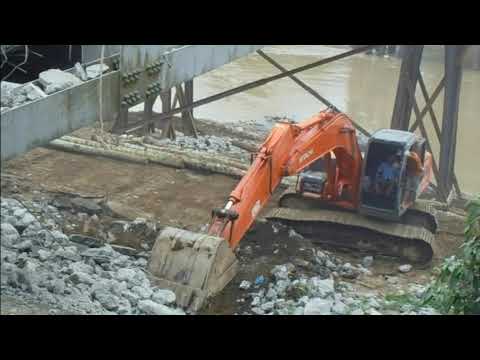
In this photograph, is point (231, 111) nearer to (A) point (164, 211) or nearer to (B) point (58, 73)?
(A) point (164, 211)

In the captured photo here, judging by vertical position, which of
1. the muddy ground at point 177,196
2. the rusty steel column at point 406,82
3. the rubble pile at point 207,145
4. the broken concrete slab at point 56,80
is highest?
the broken concrete slab at point 56,80

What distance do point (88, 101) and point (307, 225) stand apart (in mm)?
5009

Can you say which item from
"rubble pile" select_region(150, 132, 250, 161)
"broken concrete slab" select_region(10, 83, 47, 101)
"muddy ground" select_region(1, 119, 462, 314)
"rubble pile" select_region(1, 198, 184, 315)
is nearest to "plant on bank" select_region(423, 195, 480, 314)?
"muddy ground" select_region(1, 119, 462, 314)

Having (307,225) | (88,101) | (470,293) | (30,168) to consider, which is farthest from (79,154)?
(470,293)

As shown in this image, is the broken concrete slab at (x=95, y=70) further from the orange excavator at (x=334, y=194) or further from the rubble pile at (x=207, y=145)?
the rubble pile at (x=207, y=145)

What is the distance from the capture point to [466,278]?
22.3ft

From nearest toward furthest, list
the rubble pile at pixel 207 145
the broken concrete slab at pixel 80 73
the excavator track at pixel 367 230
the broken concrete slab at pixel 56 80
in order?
the broken concrete slab at pixel 56 80, the broken concrete slab at pixel 80 73, the excavator track at pixel 367 230, the rubble pile at pixel 207 145

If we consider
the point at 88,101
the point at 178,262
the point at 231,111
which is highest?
the point at 88,101

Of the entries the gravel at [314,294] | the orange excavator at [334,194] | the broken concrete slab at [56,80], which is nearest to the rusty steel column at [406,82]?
the orange excavator at [334,194]

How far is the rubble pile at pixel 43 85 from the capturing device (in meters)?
5.96

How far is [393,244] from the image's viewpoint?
10.6 metres

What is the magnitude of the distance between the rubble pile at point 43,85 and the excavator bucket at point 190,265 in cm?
207

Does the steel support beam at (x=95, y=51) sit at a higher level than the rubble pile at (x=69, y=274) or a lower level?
higher

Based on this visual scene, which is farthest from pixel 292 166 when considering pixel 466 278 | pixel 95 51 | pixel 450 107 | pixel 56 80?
pixel 450 107
